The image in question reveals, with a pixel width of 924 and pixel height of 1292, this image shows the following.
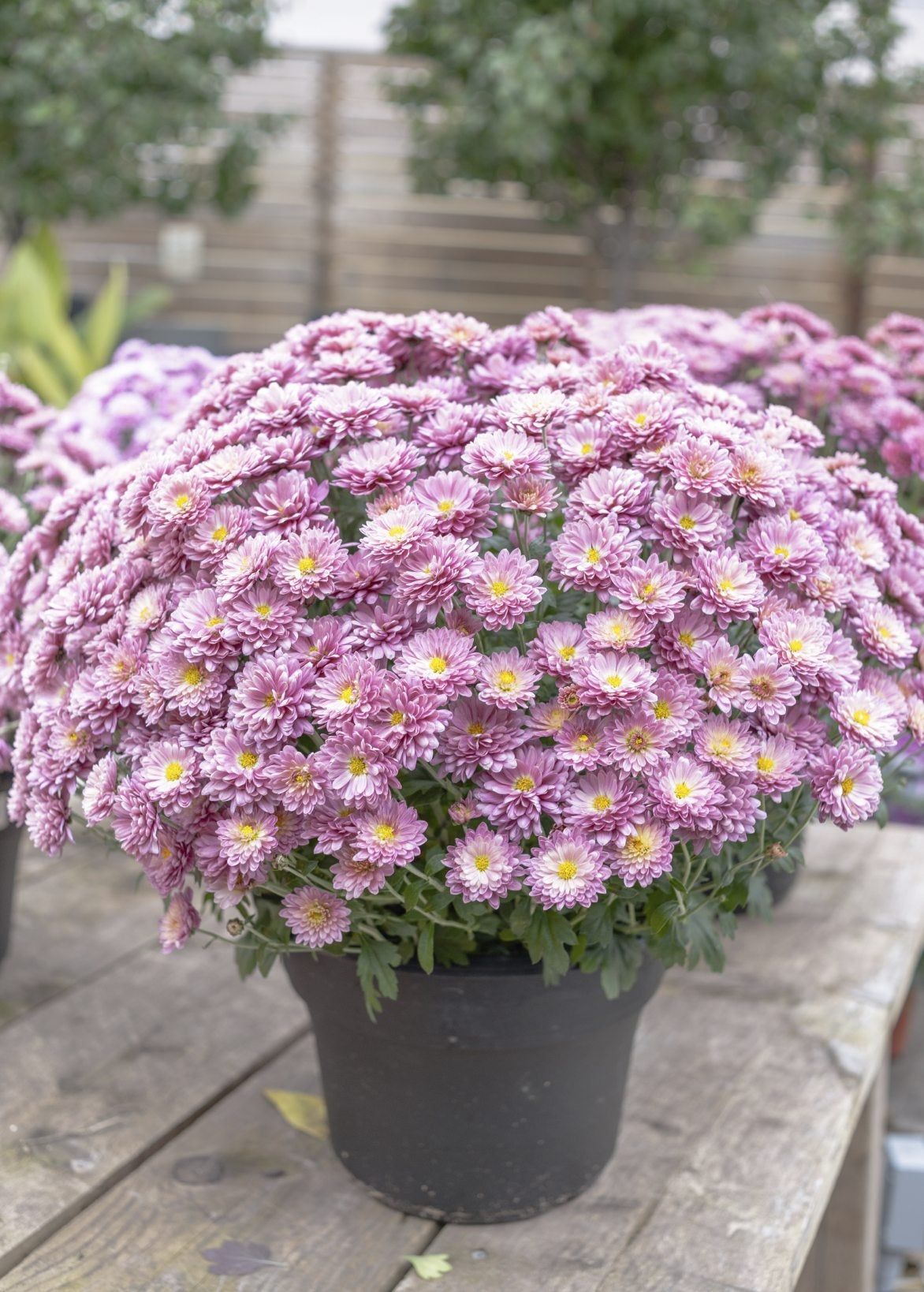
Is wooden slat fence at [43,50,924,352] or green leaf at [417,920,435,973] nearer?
green leaf at [417,920,435,973]

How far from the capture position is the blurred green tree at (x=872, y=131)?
6.66 m

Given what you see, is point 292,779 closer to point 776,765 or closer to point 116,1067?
point 776,765

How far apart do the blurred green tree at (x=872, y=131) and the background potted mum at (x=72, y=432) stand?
19.2ft

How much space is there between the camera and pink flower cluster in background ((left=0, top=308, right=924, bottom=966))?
0.82 metres

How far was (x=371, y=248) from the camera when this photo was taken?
821 centimetres

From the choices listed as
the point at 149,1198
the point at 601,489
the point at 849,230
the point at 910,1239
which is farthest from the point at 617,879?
the point at 849,230

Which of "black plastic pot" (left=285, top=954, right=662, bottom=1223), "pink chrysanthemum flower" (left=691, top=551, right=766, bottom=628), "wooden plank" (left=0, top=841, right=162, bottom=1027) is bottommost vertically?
"wooden plank" (left=0, top=841, right=162, bottom=1027)

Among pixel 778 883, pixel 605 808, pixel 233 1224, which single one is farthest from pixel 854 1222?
pixel 605 808

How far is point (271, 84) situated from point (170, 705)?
26.2ft

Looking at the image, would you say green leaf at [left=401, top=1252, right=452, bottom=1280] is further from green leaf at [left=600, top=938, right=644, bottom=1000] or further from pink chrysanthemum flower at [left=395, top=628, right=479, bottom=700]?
pink chrysanthemum flower at [left=395, top=628, right=479, bottom=700]

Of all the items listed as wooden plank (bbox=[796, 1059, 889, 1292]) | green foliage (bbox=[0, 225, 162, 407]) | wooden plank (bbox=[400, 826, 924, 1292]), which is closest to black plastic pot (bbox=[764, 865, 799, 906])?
wooden plank (bbox=[400, 826, 924, 1292])

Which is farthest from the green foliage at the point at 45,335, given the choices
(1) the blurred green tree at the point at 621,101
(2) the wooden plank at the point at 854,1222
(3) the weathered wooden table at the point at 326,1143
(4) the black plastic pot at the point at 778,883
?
(1) the blurred green tree at the point at 621,101

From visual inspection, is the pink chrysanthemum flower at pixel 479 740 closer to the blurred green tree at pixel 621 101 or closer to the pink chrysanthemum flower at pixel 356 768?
the pink chrysanthemum flower at pixel 356 768

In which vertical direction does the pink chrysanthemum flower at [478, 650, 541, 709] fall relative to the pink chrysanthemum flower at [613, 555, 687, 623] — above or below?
below
